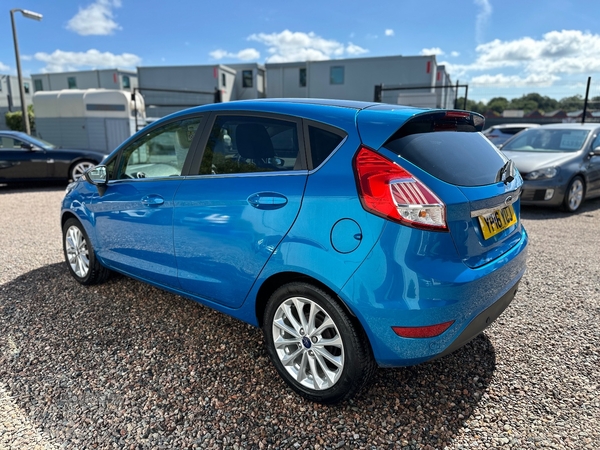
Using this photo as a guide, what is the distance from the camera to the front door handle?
2.96 metres

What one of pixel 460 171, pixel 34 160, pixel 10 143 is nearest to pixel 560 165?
pixel 460 171

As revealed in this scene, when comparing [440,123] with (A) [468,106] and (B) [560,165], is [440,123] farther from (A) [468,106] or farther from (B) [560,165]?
(A) [468,106]

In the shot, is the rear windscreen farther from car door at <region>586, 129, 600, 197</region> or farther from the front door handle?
car door at <region>586, 129, 600, 197</region>

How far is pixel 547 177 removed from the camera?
7.05m

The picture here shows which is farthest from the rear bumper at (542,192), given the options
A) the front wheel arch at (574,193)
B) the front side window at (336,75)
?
the front side window at (336,75)

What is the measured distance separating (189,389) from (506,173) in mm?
2245

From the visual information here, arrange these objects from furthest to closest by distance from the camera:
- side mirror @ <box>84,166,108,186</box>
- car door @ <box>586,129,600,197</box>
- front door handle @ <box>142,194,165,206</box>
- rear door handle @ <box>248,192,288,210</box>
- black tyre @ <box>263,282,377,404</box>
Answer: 1. car door @ <box>586,129,600,197</box>
2. side mirror @ <box>84,166,108,186</box>
3. front door handle @ <box>142,194,165,206</box>
4. rear door handle @ <box>248,192,288,210</box>
5. black tyre @ <box>263,282,377,404</box>

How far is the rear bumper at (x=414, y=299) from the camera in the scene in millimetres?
1950

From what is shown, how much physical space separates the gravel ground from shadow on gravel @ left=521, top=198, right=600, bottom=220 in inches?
138

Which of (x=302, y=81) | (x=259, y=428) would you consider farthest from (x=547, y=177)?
(x=302, y=81)

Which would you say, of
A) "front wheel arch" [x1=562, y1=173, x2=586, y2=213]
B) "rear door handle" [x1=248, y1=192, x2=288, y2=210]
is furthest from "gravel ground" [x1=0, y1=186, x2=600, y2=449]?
"front wheel arch" [x1=562, y1=173, x2=586, y2=213]

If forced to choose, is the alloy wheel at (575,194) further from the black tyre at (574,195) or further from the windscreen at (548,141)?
the windscreen at (548,141)

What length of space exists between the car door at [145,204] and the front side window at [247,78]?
33.2 m

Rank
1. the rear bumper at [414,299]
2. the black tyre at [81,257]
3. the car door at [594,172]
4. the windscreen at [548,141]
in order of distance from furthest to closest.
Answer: the windscreen at [548,141]
the car door at [594,172]
the black tyre at [81,257]
the rear bumper at [414,299]
